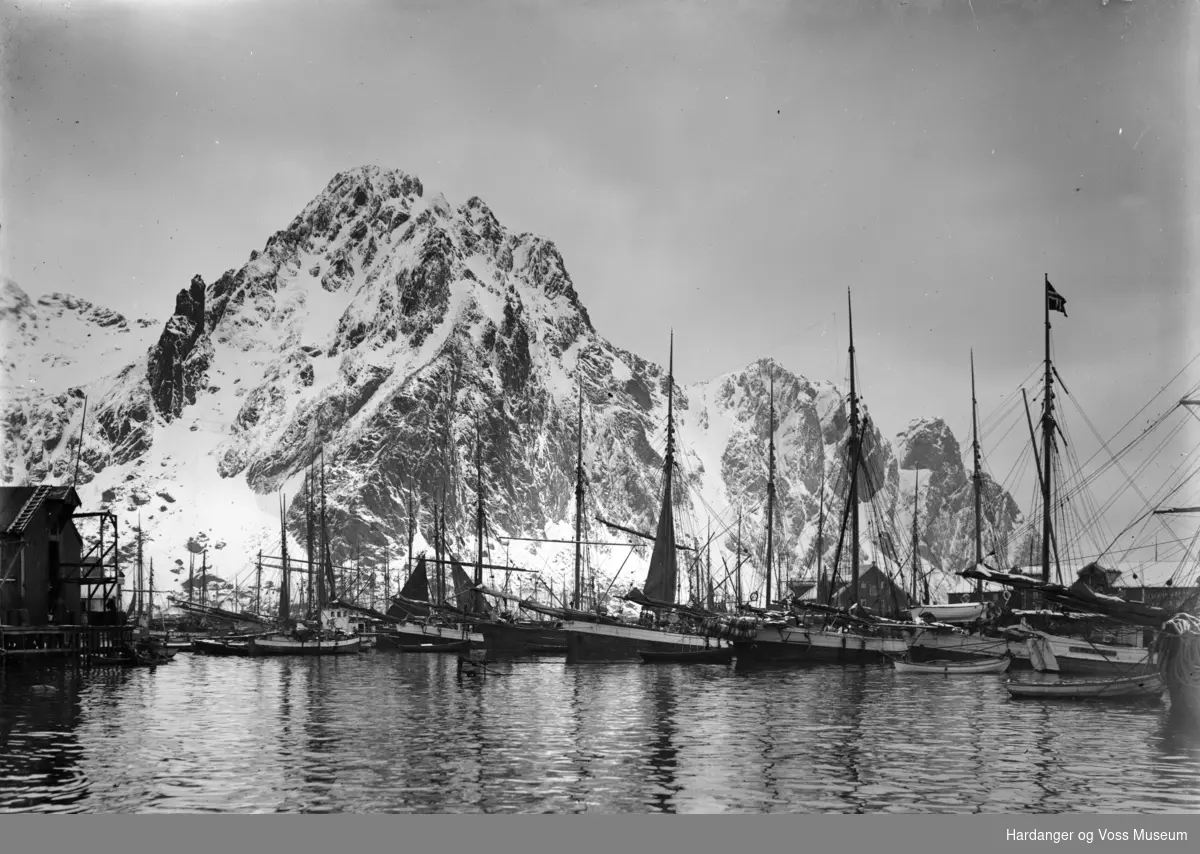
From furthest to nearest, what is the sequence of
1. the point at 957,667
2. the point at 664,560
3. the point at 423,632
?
1. the point at 423,632
2. the point at 664,560
3. the point at 957,667

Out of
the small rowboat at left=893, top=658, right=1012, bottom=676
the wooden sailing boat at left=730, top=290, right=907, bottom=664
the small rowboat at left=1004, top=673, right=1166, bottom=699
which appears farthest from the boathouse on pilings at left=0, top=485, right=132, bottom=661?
the small rowboat at left=1004, top=673, right=1166, bottom=699

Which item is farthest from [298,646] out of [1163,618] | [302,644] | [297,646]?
[1163,618]

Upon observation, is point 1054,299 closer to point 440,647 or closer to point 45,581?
point 45,581

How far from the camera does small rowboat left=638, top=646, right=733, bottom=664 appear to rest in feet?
300

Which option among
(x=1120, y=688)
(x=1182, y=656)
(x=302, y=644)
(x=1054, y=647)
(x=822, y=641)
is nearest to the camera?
(x=1182, y=656)

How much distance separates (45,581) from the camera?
80125 mm

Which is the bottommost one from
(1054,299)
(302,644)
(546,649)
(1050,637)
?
(546,649)

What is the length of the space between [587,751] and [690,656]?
59340mm

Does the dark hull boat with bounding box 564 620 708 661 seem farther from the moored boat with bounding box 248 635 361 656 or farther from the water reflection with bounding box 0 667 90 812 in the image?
the water reflection with bounding box 0 667 90 812

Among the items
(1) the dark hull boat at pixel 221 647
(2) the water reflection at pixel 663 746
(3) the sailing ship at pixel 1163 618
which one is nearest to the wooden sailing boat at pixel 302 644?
(1) the dark hull boat at pixel 221 647

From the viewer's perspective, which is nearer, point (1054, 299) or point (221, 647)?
point (1054, 299)

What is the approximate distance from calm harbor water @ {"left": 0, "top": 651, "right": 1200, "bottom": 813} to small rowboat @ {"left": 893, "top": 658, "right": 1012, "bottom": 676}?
14600 millimetres

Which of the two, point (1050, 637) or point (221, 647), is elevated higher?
point (1050, 637)

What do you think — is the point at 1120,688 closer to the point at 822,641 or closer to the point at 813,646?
the point at 822,641
